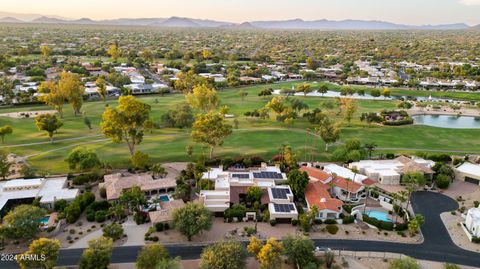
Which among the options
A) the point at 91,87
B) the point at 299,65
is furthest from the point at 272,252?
the point at 299,65

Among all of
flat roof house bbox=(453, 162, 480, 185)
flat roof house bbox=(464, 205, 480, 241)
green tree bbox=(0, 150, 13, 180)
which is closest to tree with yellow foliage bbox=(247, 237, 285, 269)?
flat roof house bbox=(464, 205, 480, 241)

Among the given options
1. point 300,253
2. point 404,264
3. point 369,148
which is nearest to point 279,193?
point 300,253

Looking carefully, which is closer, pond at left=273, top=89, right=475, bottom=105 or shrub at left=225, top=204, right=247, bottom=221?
shrub at left=225, top=204, right=247, bottom=221

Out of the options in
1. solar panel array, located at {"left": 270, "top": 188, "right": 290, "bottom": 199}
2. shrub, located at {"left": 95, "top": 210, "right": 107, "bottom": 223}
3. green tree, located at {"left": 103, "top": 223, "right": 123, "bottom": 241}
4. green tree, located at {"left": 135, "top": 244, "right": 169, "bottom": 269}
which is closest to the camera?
green tree, located at {"left": 135, "top": 244, "right": 169, "bottom": 269}

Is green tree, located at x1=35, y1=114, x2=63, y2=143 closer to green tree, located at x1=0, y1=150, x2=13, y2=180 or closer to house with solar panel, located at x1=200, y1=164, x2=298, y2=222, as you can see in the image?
green tree, located at x1=0, y1=150, x2=13, y2=180

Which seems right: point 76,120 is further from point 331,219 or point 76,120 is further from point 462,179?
point 462,179

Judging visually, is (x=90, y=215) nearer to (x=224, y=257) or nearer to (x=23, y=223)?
(x=23, y=223)
